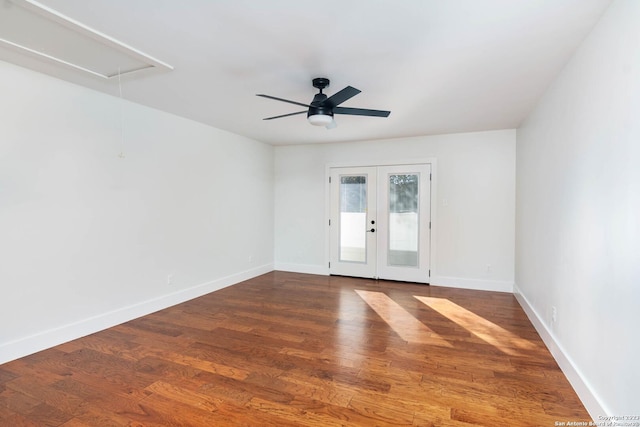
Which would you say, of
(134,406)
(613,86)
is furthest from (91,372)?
(613,86)

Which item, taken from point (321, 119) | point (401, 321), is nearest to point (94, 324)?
point (321, 119)

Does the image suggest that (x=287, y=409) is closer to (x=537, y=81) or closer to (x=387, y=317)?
(x=387, y=317)

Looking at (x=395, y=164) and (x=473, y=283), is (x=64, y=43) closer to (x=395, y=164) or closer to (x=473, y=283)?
(x=395, y=164)

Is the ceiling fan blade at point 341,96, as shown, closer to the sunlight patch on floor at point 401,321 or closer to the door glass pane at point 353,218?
the sunlight patch on floor at point 401,321

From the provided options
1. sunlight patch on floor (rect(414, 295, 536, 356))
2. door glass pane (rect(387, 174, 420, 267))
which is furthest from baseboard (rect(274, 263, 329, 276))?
sunlight patch on floor (rect(414, 295, 536, 356))

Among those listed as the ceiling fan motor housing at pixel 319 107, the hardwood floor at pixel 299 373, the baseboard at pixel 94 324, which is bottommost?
the hardwood floor at pixel 299 373

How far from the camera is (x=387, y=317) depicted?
3.89 metres

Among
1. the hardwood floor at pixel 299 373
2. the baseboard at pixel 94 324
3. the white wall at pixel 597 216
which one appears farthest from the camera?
the baseboard at pixel 94 324

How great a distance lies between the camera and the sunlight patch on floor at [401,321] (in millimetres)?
3252

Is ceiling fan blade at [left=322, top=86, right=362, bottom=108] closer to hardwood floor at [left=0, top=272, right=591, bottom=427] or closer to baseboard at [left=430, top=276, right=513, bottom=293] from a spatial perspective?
hardwood floor at [left=0, top=272, right=591, bottom=427]

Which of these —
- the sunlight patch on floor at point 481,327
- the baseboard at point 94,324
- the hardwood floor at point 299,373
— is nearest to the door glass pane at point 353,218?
the sunlight patch on floor at point 481,327

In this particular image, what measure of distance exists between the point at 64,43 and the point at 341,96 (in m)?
2.09

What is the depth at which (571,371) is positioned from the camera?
242 centimetres

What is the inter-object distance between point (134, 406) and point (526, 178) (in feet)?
15.5
